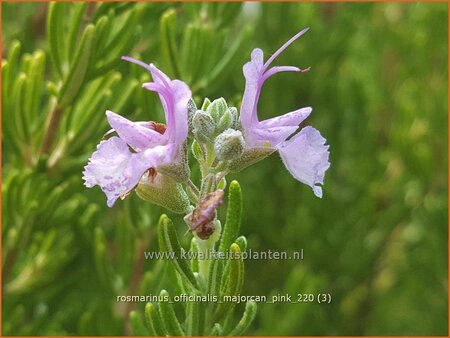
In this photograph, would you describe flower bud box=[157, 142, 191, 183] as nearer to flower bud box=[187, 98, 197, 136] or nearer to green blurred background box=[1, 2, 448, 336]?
flower bud box=[187, 98, 197, 136]

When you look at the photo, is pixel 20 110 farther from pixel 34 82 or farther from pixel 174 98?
pixel 174 98

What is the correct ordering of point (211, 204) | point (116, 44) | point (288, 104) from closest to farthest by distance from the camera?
point (211, 204) < point (116, 44) < point (288, 104)

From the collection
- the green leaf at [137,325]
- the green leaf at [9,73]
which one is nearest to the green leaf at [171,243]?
the green leaf at [137,325]

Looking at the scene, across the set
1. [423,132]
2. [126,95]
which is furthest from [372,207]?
[126,95]

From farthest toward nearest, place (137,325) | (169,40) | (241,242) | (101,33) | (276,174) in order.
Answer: (276,174) → (169,40) → (101,33) → (137,325) → (241,242)

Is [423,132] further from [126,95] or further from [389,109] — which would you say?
[126,95]

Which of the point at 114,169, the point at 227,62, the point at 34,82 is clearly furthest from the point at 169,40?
the point at 114,169

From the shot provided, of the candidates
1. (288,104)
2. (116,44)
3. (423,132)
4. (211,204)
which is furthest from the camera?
(423,132)
